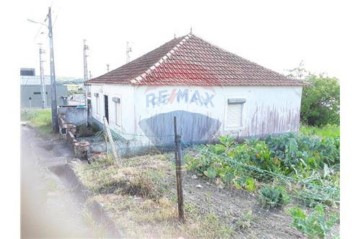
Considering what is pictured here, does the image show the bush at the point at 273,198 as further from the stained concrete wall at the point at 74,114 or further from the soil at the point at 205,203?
the stained concrete wall at the point at 74,114

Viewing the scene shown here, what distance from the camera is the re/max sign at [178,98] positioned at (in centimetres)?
360

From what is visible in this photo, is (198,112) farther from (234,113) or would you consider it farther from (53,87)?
(53,87)

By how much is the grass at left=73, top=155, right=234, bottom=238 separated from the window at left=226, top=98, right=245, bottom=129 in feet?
3.03

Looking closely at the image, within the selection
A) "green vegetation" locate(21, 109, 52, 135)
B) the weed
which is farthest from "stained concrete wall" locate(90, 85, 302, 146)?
the weed

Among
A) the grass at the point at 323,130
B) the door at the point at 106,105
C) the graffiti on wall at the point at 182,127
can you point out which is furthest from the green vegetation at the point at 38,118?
the grass at the point at 323,130

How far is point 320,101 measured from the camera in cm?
261

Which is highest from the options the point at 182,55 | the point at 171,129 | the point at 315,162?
the point at 182,55

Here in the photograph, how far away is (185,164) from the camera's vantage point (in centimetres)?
360

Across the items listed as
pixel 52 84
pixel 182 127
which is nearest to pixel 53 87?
pixel 52 84

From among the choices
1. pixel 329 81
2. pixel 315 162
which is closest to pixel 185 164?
pixel 315 162

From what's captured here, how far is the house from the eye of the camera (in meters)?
3.34

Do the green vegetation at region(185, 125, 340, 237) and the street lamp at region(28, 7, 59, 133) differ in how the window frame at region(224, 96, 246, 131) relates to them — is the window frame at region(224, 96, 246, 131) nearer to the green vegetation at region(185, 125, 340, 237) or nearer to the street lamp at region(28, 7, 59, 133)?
the green vegetation at region(185, 125, 340, 237)

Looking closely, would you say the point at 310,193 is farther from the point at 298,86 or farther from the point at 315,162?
the point at 298,86
